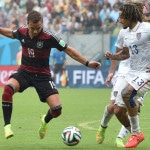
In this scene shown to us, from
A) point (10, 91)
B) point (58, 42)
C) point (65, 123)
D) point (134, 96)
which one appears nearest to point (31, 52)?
point (58, 42)

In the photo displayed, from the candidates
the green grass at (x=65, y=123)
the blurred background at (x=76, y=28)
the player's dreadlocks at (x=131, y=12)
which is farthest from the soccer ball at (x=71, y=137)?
the blurred background at (x=76, y=28)

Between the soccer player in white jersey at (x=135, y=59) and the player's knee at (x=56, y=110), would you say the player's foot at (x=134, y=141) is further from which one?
the player's knee at (x=56, y=110)

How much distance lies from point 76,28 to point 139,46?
63.7ft

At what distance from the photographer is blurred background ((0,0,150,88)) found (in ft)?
89.4

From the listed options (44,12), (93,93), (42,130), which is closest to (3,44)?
(44,12)

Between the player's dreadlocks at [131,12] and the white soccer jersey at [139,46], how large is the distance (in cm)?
14

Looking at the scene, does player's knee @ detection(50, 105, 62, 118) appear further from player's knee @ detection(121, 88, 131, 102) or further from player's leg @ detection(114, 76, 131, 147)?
player's knee @ detection(121, 88, 131, 102)

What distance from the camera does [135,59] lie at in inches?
388

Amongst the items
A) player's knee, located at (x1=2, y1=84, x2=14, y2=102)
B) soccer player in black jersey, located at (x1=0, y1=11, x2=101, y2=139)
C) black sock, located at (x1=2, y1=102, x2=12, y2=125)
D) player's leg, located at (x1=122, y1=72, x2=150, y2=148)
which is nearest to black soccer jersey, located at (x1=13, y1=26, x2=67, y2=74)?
soccer player in black jersey, located at (x1=0, y1=11, x2=101, y2=139)

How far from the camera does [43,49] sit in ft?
34.2

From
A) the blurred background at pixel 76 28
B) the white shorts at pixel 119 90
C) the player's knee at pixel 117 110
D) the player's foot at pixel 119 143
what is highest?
the white shorts at pixel 119 90

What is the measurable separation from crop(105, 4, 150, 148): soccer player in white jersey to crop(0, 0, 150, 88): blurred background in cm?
1707

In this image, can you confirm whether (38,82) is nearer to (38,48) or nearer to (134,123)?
(38,48)

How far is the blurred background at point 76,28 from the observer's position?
2723cm
